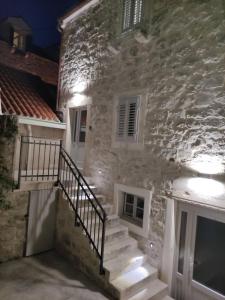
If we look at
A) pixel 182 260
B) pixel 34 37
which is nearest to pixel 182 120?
pixel 182 260

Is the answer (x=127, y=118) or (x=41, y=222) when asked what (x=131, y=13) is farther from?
(x=41, y=222)

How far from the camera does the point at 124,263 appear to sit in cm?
482

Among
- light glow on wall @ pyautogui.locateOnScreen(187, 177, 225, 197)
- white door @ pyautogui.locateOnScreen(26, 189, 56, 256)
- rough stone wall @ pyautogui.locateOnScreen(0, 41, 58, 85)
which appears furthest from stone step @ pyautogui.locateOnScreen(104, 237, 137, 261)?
rough stone wall @ pyautogui.locateOnScreen(0, 41, 58, 85)

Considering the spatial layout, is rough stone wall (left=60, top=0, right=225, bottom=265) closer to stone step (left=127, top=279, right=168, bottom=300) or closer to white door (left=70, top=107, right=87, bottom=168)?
stone step (left=127, top=279, right=168, bottom=300)

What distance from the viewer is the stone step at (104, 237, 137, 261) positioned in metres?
4.87

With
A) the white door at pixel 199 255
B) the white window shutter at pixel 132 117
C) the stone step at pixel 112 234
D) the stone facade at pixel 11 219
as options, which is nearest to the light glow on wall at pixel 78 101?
the white window shutter at pixel 132 117

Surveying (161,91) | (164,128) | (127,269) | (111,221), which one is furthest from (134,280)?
(161,91)

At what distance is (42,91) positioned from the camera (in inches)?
353

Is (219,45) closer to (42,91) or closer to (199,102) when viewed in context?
(199,102)

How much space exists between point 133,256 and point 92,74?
207 inches

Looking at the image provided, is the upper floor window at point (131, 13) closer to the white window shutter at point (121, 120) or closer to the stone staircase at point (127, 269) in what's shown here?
the white window shutter at point (121, 120)

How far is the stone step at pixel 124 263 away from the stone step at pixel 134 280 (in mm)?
83

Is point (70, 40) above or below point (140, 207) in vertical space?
above

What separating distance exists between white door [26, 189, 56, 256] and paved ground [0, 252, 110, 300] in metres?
0.38
